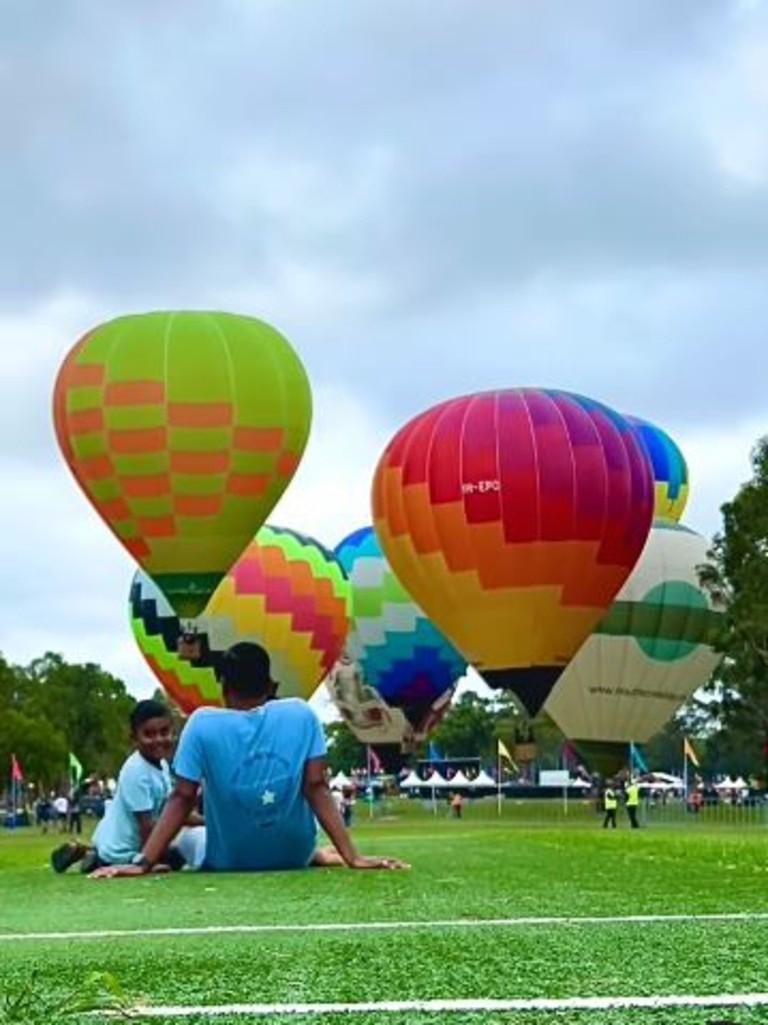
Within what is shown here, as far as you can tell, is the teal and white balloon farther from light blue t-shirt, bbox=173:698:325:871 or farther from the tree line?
light blue t-shirt, bbox=173:698:325:871

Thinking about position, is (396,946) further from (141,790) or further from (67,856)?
(67,856)

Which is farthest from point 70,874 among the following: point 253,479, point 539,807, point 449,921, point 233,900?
point 539,807

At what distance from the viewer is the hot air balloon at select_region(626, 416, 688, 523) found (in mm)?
52250

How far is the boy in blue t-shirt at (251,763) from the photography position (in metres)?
7.83

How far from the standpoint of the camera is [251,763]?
784cm

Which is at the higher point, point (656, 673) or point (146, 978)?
point (656, 673)

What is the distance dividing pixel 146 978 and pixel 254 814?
422cm

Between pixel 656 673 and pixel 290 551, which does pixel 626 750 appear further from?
pixel 290 551

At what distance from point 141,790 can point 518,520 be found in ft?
82.1

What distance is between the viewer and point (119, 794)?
29.5 ft

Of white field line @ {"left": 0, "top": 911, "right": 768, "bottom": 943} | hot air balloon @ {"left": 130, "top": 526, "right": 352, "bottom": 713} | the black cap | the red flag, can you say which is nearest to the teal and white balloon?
hot air balloon @ {"left": 130, "top": 526, "right": 352, "bottom": 713}

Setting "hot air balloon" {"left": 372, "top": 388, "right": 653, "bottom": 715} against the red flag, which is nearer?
"hot air balloon" {"left": 372, "top": 388, "right": 653, "bottom": 715}

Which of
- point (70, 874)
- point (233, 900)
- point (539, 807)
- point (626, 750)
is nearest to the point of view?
point (233, 900)

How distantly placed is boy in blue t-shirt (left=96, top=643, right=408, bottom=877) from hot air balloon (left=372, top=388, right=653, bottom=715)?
2559 cm
